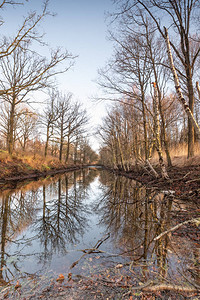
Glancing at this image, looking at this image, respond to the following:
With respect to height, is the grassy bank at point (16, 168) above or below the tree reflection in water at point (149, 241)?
above

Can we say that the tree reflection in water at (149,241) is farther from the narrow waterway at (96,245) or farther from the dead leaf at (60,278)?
the dead leaf at (60,278)

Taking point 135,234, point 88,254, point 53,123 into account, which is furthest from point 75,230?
point 53,123

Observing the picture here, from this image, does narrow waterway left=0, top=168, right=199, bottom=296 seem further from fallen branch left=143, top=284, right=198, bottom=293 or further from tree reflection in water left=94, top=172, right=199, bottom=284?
fallen branch left=143, top=284, right=198, bottom=293

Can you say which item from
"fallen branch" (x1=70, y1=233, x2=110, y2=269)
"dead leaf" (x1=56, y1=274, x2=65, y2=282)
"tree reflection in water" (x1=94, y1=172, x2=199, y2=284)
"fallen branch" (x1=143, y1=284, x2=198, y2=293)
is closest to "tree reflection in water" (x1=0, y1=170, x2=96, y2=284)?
"fallen branch" (x1=70, y1=233, x2=110, y2=269)

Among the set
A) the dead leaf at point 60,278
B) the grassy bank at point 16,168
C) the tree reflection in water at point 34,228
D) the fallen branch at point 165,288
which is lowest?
the tree reflection in water at point 34,228

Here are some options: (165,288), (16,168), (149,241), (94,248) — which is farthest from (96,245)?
(16,168)

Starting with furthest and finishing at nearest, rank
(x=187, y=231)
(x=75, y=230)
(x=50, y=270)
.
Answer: (x=75, y=230) → (x=187, y=231) → (x=50, y=270)

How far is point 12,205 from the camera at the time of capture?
5.63 m

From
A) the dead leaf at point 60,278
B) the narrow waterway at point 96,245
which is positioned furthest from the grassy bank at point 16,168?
the dead leaf at point 60,278

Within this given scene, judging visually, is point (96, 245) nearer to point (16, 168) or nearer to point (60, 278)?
point (60, 278)

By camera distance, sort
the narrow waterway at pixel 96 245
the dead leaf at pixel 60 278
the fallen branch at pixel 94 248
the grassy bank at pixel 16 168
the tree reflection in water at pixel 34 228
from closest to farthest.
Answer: the dead leaf at pixel 60 278 → the narrow waterway at pixel 96 245 → the fallen branch at pixel 94 248 → the tree reflection in water at pixel 34 228 → the grassy bank at pixel 16 168

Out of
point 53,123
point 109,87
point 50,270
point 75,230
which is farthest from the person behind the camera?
point 53,123

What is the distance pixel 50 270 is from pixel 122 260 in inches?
Answer: 45.7

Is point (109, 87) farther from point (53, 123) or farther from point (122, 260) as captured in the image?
point (53, 123)
